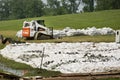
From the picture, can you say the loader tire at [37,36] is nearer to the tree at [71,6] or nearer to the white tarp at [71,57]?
the white tarp at [71,57]

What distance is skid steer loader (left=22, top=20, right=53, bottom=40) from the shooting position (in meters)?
41.4

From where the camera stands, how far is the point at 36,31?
41.9 metres

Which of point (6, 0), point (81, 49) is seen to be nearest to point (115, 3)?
point (6, 0)

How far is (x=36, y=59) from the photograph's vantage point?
23.8 metres

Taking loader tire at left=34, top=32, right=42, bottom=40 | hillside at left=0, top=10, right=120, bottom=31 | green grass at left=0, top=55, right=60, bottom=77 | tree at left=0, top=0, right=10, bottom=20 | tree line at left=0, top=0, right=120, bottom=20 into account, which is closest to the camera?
green grass at left=0, top=55, right=60, bottom=77

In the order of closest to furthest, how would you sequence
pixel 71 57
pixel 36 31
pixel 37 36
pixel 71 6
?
pixel 71 57, pixel 37 36, pixel 36 31, pixel 71 6

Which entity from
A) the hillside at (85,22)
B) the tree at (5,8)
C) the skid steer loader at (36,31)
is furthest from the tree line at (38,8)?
the skid steer loader at (36,31)

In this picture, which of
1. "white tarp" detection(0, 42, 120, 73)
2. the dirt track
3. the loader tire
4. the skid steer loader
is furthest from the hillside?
the dirt track

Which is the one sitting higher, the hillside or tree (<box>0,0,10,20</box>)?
the hillside

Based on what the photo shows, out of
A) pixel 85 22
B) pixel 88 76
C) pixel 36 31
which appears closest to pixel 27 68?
pixel 88 76

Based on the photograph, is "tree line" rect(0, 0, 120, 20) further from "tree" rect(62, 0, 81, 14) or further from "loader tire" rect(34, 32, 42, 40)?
"loader tire" rect(34, 32, 42, 40)

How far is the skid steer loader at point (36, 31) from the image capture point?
41375 millimetres

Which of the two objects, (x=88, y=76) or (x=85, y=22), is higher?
(x=88, y=76)

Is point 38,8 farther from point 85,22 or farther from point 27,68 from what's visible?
point 27,68
